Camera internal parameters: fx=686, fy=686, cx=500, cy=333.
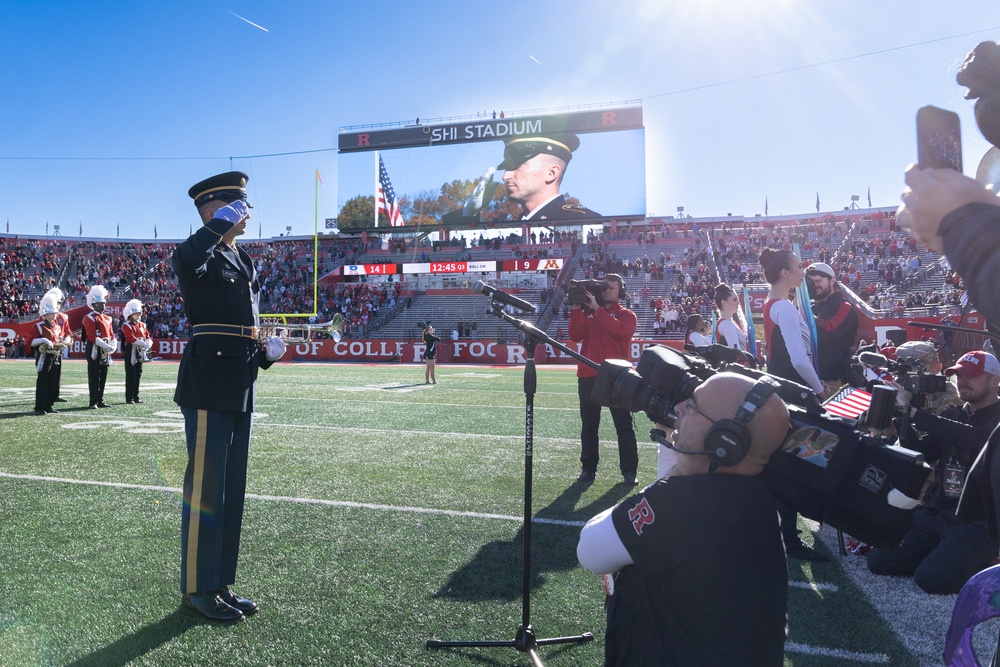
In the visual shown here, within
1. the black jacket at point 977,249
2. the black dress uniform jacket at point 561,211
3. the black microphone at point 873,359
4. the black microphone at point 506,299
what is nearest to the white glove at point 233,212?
the black microphone at point 506,299

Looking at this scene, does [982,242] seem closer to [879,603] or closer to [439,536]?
[879,603]

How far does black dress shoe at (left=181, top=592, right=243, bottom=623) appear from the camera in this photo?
3.32 meters

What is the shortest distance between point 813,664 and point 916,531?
1739 millimetres

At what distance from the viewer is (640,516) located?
164 centimetres

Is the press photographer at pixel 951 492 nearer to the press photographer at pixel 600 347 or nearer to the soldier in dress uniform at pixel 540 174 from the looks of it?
the press photographer at pixel 600 347

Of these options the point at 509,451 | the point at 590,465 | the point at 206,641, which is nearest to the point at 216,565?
the point at 206,641

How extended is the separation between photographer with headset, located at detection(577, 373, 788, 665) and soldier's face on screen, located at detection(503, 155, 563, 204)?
40269mm

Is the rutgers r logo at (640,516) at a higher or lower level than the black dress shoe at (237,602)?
higher

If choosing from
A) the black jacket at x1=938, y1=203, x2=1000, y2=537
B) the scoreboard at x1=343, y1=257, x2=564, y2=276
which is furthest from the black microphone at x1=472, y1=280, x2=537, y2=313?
the scoreboard at x1=343, y1=257, x2=564, y2=276

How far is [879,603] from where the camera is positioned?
368 centimetres

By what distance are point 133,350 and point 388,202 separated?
32.5 metres

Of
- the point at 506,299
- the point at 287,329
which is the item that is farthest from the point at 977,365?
the point at 287,329

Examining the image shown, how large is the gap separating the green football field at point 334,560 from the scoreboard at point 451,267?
102ft

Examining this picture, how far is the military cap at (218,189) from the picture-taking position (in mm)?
3688
